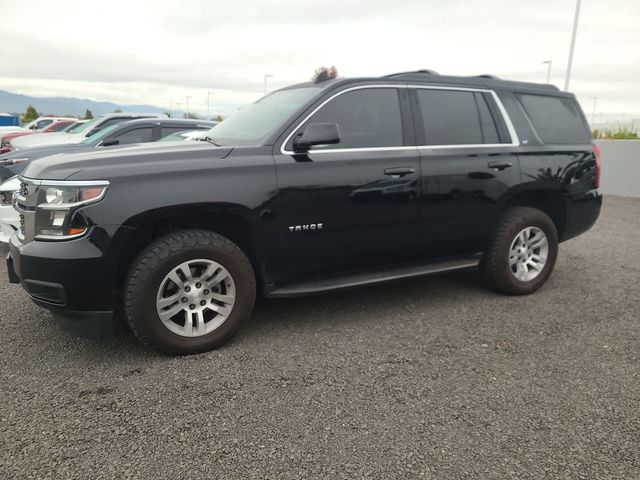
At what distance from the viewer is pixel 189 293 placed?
3273mm

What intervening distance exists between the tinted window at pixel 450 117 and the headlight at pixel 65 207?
8.22 feet

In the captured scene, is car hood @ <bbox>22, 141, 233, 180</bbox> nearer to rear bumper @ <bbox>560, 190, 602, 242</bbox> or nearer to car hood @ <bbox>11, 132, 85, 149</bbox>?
rear bumper @ <bbox>560, 190, 602, 242</bbox>

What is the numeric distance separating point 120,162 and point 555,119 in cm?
388

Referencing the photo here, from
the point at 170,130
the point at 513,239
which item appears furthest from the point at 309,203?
the point at 170,130

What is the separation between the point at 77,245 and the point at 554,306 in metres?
3.82

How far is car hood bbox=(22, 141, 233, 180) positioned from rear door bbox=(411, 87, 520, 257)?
1620mm

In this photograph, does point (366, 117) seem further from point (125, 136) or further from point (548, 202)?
point (125, 136)

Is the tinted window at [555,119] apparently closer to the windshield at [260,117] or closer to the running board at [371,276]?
the running board at [371,276]

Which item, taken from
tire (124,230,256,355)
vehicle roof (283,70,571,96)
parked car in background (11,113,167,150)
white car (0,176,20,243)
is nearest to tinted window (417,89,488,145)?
vehicle roof (283,70,571,96)

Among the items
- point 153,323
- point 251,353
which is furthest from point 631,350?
point 153,323

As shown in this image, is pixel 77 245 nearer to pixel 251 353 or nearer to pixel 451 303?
pixel 251 353

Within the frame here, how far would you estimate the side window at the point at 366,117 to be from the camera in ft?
12.3

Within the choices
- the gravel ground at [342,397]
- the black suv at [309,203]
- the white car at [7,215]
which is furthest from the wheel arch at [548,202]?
the white car at [7,215]

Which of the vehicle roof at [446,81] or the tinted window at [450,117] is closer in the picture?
the vehicle roof at [446,81]
